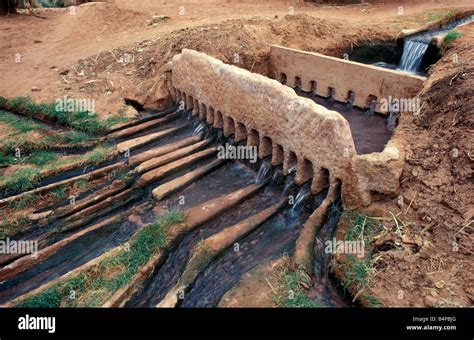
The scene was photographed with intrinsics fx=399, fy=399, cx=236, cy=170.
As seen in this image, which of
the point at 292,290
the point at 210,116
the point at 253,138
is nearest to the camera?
the point at 292,290

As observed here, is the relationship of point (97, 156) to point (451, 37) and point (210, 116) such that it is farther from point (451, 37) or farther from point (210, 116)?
point (451, 37)

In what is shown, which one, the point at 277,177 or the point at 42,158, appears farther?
the point at 42,158

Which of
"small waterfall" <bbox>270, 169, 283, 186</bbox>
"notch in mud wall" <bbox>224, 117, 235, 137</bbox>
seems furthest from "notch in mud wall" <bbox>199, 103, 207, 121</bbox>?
"small waterfall" <bbox>270, 169, 283, 186</bbox>

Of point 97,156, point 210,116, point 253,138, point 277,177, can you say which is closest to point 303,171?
point 277,177

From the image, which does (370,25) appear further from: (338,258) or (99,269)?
(99,269)

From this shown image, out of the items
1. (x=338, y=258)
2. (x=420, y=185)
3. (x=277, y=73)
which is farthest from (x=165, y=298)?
(x=277, y=73)

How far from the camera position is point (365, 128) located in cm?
893

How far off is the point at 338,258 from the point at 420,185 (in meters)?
1.70

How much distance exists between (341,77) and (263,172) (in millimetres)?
3603

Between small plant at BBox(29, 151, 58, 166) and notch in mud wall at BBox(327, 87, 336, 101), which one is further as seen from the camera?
notch in mud wall at BBox(327, 87, 336, 101)

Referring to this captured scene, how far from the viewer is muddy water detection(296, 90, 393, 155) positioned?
827 cm

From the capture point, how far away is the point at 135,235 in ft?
22.2

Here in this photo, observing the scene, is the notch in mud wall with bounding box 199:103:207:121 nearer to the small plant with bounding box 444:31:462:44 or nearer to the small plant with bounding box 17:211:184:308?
the small plant with bounding box 17:211:184:308

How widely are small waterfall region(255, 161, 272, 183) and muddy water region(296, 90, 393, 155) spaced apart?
1853 mm
